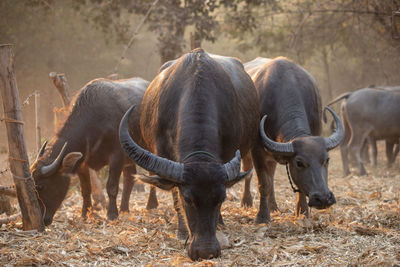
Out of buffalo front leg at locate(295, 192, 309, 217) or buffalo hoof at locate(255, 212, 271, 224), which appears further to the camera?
buffalo front leg at locate(295, 192, 309, 217)

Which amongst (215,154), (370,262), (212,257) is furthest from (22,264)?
(370,262)

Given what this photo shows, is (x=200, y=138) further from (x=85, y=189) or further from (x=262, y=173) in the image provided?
(x=85, y=189)

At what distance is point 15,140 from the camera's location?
5.49m

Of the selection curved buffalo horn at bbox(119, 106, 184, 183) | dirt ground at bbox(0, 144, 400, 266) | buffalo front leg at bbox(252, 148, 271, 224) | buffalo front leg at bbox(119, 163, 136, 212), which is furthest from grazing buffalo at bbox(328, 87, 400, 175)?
curved buffalo horn at bbox(119, 106, 184, 183)

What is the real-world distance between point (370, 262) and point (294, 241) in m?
1.00

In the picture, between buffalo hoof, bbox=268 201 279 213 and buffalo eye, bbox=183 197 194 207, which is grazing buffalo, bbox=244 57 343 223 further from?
buffalo eye, bbox=183 197 194 207

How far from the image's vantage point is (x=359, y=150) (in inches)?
511

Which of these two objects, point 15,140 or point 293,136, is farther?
point 293,136

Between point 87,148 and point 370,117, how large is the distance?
29.8 feet

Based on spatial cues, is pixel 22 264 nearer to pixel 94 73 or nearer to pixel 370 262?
pixel 370 262

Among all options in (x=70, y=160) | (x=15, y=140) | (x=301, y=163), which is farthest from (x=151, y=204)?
(x=301, y=163)

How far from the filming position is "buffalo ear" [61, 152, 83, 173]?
20.0 feet

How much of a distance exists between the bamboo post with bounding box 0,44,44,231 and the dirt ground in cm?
33

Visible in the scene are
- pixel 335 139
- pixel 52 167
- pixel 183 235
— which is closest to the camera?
pixel 183 235
